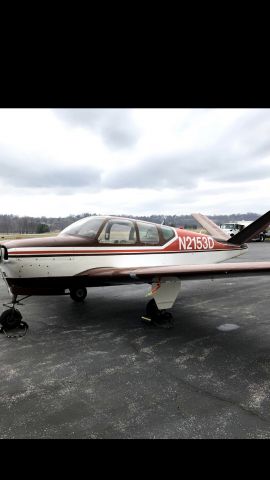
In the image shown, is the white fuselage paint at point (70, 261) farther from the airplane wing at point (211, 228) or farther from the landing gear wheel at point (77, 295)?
the airplane wing at point (211, 228)

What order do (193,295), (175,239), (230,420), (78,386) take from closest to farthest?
(230,420), (78,386), (175,239), (193,295)

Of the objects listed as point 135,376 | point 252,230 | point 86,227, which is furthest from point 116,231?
point 252,230

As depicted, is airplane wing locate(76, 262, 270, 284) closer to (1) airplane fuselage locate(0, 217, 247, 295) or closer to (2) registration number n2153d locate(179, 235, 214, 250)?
(1) airplane fuselage locate(0, 217, 247, 295)

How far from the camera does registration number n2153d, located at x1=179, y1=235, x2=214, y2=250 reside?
7.77m

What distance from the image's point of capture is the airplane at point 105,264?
525 cm

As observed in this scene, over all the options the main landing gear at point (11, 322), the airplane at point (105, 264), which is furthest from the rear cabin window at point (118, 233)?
the main landing gear at point (11, 322)

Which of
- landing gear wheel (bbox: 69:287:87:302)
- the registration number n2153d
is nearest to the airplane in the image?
the registration number n2153d

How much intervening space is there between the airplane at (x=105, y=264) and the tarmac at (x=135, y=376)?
2.34ft

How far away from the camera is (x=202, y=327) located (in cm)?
575

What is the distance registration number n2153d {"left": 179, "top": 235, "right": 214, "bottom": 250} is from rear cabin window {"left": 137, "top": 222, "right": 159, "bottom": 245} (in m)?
0.89
